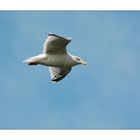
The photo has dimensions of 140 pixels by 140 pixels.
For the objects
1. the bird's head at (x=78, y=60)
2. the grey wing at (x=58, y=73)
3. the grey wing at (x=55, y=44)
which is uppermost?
the grey wing at (x=55, y=44)

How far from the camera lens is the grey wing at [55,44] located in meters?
22.2

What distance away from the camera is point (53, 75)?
78.3 feet

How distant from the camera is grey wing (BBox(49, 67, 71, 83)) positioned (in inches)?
934

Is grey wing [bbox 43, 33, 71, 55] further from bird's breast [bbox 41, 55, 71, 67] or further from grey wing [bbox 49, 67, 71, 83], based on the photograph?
grey wing [bbox 49, 67, 71, 83]

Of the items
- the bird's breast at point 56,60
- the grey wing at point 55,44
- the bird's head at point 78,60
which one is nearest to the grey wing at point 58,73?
the bird's head at point 78,60

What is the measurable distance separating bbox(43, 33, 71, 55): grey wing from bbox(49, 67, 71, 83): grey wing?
107 centimetres

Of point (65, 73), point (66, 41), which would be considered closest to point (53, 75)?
point (65, 73)

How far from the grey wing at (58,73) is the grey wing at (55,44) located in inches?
42.0

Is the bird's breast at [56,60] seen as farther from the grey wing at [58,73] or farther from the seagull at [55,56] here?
the grey wing at [58,73]

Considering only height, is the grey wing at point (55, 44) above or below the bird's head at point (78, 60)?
above
